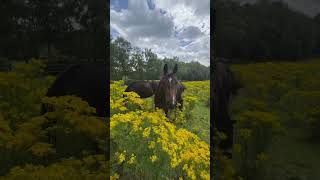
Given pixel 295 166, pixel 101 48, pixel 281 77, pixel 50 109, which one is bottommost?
pixel 295 166

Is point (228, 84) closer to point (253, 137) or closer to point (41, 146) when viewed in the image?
point (253, 137)

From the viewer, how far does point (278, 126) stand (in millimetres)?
3969

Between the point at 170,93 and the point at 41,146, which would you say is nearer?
the point at 41,146

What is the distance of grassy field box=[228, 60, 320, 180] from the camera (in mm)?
3908

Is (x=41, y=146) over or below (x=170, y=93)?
below

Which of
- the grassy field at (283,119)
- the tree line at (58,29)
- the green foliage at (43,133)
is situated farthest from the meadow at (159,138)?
the tree line at (58,29)

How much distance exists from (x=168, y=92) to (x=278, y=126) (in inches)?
42.6

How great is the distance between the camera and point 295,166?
12.9ft

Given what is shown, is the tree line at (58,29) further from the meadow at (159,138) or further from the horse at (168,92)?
the horse at (168,92)

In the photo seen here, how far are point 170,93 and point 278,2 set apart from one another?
133cm

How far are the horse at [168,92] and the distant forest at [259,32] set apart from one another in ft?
1.62

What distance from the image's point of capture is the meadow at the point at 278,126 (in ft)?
12.8

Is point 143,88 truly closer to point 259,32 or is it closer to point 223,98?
point 223,98

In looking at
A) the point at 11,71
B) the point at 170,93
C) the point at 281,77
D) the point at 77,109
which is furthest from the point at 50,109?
the point at 281,77
